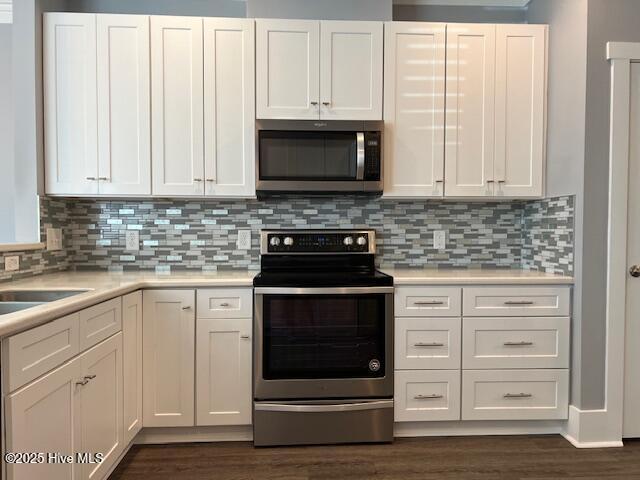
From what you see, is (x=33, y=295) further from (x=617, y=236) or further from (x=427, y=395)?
A: (x=617, y=236)

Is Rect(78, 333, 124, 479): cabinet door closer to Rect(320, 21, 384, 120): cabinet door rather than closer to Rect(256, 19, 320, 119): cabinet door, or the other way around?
Rect(256, 19, 320, 119): cabinet door

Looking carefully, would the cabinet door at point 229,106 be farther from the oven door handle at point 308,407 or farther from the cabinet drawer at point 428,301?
the oven door handle at point 308,407

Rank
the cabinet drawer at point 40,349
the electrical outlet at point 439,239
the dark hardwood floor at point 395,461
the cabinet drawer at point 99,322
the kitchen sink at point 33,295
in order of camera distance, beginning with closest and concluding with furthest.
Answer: the cabinet drawer at point 40,349 < the cabinet drawer at point 99,322 < the kitchen sink at point 33,295 < the dark hardwood floor at point 395,461 < the electrical outlet at point 439,239

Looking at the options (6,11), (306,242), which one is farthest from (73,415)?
(6,11)

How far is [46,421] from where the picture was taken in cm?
131

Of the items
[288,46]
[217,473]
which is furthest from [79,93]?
→ [217,473]

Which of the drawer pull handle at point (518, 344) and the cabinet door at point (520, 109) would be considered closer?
the drawer pull handle at point (518, 344)

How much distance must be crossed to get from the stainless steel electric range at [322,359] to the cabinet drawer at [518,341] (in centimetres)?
53

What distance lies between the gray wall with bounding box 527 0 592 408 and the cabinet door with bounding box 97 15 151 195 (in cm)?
242

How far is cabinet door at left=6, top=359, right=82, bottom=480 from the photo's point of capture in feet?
3.76

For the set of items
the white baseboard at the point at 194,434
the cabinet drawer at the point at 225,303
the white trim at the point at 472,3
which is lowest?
the white baseboard at the point at 194,434

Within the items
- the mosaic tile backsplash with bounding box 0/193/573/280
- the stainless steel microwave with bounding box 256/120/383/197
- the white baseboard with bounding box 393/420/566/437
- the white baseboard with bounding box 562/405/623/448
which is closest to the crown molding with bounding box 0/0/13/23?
the mosaic tile backsplash with bounding box 0/193/573/280

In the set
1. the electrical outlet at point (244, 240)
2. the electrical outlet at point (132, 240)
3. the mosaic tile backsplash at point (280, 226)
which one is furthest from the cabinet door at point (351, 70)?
the electrical outlet at point (132, 240)

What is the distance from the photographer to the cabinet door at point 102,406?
1.58 metres
